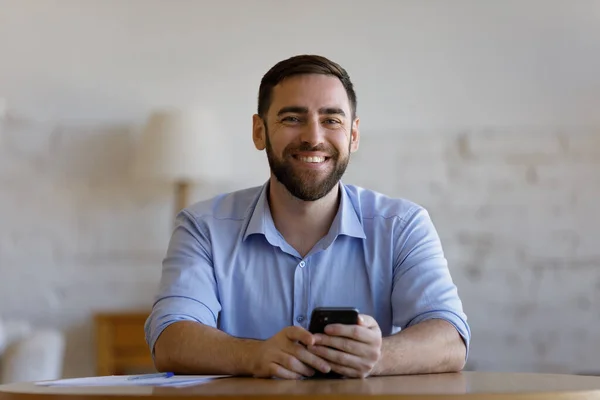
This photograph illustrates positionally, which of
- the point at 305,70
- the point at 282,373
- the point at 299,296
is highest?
the point at 305,70

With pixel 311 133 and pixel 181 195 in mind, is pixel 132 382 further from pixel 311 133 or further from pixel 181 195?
pixel 181 195

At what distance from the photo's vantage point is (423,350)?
5.19ft

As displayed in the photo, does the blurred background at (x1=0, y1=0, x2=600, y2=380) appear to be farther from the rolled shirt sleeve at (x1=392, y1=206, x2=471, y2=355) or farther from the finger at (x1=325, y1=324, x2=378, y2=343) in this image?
the finger at (x1=325, y1=324, x2=378, y2=343)

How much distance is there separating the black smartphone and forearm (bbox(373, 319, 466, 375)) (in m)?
0.12

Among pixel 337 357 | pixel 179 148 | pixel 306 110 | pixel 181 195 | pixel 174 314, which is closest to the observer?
pixel 337 357

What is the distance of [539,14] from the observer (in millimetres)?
3646

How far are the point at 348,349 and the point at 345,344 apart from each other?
1 cm

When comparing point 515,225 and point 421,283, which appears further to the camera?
point 515,225

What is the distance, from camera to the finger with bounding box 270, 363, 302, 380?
1.42 m

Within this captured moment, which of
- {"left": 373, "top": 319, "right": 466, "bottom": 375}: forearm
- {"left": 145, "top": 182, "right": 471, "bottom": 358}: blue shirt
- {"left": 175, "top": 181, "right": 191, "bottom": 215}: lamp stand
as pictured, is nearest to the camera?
{"left": 373, "top": 319, "right": 466, "bottom": 375}: forearm

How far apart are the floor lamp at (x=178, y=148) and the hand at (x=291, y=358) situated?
6.68 ft

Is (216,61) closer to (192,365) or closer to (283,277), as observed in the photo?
(283,277)

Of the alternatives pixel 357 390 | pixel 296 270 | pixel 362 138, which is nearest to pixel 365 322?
pixel 357 390

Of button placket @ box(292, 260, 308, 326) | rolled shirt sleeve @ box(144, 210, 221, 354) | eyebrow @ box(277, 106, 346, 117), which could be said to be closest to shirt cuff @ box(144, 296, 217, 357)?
rolled shirt sleeve @ box(144, 210, 221, 354)
